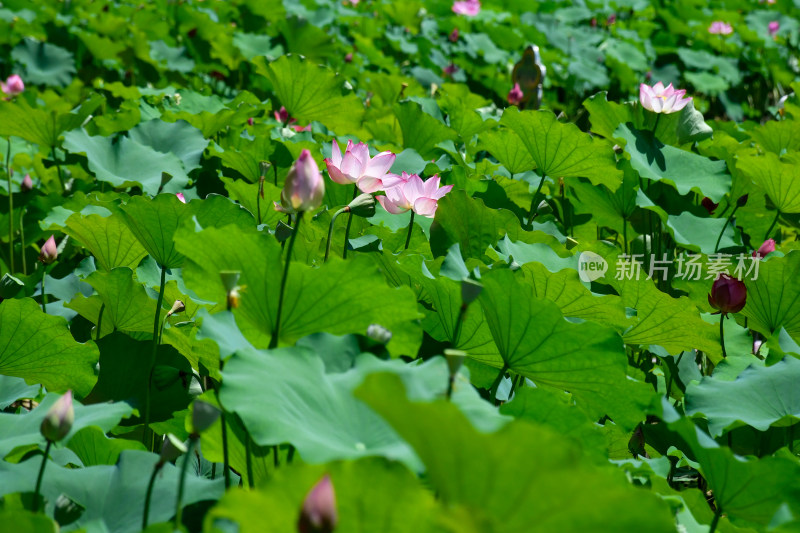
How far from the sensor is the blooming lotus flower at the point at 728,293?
143cm

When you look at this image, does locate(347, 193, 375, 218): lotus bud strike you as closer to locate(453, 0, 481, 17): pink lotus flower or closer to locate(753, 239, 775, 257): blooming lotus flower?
locate(753, 239, 775, 257): blooming lotus flower

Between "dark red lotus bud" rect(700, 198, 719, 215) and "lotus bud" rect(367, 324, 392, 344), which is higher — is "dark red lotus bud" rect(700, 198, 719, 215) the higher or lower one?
the lower one

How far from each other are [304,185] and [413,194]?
49 cm

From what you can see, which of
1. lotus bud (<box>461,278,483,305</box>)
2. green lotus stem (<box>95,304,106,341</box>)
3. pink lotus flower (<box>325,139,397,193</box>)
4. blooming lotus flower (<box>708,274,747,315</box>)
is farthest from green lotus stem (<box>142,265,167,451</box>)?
blooming lotus flower (<box>708,274,747,315</box>)

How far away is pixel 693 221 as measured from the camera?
1.96 meters

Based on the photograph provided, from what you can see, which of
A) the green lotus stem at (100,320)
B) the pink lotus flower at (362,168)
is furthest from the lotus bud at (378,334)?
the green lotus stem at (100,320)

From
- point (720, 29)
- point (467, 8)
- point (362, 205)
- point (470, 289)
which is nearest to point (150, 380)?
point (362, 205)

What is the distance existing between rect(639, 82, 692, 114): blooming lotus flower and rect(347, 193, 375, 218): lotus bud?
37.4 inches

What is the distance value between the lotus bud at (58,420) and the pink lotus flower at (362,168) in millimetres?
666

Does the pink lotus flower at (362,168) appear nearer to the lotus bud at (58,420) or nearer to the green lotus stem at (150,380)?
the green lotus stem at (150,380)

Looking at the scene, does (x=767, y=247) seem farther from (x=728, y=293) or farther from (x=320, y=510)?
(x=320, y=510)

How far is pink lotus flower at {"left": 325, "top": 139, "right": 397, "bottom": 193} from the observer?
138 centimetres

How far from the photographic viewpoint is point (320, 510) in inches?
22.9

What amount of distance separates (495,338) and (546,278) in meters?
0.19
